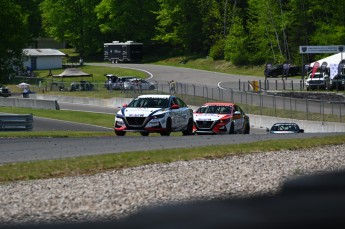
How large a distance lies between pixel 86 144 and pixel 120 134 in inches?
220

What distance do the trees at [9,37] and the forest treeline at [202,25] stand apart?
32.9 m

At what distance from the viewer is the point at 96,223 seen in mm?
11094

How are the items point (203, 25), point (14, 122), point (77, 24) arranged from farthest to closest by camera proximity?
point (77, 24) < point (203, 25) < point (14, 122)

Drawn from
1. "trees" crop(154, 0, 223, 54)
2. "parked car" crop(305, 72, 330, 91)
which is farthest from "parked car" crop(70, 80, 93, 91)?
"trees" crop(154, 0, 223, 54)

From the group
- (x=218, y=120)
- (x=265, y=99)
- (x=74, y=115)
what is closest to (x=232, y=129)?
(x=218, y=120)

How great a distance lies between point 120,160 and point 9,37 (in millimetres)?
18830

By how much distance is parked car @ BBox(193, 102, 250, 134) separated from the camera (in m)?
31.5

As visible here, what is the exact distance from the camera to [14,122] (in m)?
35.5

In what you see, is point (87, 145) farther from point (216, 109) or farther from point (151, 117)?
point (216, 109)

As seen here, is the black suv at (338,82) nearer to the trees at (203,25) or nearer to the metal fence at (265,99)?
the metal fence at (265,99)

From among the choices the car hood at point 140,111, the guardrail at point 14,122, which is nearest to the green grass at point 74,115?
the guardrail at point 14,122

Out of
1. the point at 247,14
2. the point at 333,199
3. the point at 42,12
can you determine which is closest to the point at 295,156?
the point at 333,199

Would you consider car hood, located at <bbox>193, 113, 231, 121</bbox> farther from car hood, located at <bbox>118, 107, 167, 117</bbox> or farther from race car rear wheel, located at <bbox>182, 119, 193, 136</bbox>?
car hood, located at <bbox>118, 107, 167, 117</bbox>

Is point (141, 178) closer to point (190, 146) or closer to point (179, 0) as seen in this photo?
point (190, 146)
